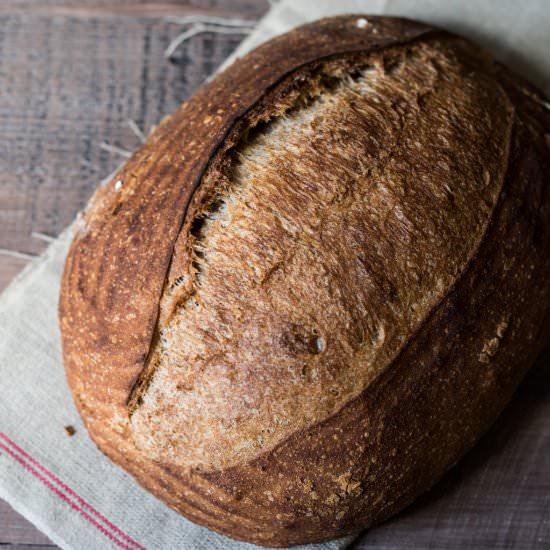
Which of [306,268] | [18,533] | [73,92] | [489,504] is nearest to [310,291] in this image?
[306,268]

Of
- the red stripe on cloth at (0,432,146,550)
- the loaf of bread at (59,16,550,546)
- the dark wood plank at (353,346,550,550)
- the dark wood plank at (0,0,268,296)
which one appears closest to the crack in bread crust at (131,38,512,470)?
the loaf of bread at (59,16,550,546)

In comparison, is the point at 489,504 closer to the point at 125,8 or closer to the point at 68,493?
the point at 68,493

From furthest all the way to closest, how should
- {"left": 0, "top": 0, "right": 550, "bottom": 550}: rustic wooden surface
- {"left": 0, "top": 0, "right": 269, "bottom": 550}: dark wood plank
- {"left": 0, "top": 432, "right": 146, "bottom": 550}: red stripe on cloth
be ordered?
{"left": 0, "top": 0, "right": 269, "bottom": 550}: dark wood plank → {"left": 0, "top": 0, "right": 550, "bottom": 550}: rustic wooden surface → {"left": 0, "top": 432, "right": 146, "bottom": 550}: red stripe on cloth

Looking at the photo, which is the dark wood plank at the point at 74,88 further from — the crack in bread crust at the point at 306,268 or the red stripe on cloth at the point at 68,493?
the crack in bread crust at the point at 306,268

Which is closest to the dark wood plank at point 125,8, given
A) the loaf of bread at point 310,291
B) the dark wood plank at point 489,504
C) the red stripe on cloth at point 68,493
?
the loaf of bread at point 310,291

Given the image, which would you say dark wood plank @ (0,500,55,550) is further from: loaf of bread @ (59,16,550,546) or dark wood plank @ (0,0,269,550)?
dark wood plank @ (0,0,269,550)

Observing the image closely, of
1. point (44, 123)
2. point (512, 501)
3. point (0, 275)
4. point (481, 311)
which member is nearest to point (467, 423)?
point (481, 311)

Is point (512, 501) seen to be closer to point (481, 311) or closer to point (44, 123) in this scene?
point (481, 311)
